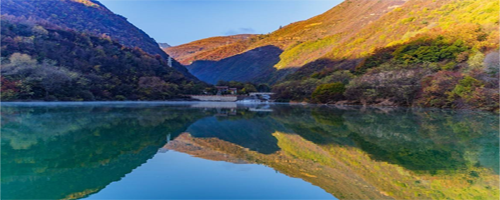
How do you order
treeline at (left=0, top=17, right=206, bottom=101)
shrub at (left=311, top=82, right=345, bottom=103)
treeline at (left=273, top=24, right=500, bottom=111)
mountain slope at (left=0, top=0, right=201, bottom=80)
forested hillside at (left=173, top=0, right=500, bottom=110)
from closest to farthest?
treeline at (left=273, top=24, right=500, bottom=111)
forested hillside at (left=173, top=0, right=500, bottom=110)
treeline at (left=0, top=17, right=206, bottom=101)
shrub at (left=311, top=82, right=345, bottom=103)
mountain slope at (left=0, top=0, right=201, bottom=80)

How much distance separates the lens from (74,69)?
135ft

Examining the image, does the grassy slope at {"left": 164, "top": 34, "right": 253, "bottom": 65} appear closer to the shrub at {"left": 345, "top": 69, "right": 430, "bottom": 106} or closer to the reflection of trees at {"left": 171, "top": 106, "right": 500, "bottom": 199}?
the shrub at {"left": 345, "top": 69, "right": 430, "bottom": 106}

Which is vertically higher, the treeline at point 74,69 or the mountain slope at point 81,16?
the mountain slope at point 81,16

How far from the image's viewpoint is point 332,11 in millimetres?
115500

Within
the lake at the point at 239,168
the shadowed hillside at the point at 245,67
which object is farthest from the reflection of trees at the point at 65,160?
the shadowed hillside at the point at 245,67

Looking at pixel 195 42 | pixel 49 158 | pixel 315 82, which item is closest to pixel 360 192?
pixel 49 158

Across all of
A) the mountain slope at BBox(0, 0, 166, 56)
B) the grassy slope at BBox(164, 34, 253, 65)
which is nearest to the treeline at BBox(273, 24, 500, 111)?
the mountain slope at BBox(0, 0, 166, 56)

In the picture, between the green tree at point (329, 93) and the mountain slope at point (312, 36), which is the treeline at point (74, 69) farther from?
the mountain slope at point (312, 36)

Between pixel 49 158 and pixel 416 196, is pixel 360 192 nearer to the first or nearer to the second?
pixel 416 196

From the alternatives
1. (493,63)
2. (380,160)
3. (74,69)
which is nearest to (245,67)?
(74,69)

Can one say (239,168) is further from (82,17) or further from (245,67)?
(245,67)

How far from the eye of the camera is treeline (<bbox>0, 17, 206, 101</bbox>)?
31.9 meters

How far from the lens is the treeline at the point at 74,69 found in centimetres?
3191

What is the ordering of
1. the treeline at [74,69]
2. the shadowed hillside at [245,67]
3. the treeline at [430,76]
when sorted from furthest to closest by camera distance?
the shadowed hillside at [245,67] → the treeline at [74,69] → the treeline at [430,76]
